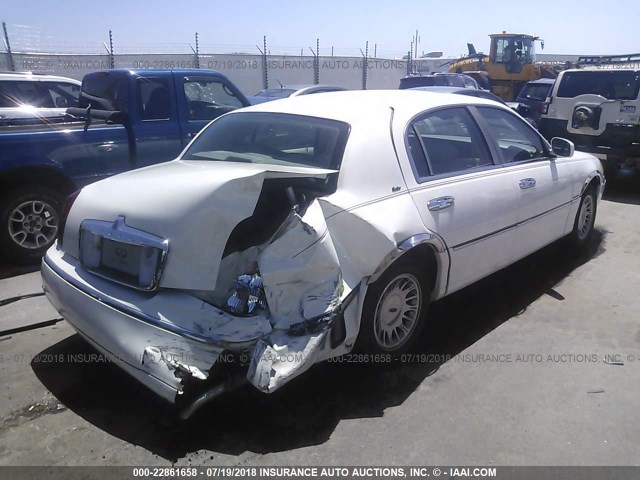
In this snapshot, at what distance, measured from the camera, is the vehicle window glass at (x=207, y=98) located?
6449mm

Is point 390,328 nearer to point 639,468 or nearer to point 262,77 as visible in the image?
point 639,468

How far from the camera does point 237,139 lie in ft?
12.6

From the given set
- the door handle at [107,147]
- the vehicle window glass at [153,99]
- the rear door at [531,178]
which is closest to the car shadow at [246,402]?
the rear door at [531,178]

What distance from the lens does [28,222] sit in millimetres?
5246

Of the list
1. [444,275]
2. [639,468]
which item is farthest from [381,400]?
[639,468]

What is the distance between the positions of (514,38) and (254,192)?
2246 cm

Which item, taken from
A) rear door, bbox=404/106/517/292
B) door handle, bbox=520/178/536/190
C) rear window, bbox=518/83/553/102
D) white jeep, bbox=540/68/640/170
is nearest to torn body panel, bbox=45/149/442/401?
rear door, bbox=404/106/517/292

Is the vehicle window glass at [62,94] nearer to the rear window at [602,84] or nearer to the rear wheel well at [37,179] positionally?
the rear wheel well at [37,179]

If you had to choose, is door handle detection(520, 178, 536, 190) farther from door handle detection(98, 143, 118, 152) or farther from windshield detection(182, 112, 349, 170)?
door handle detection(98, 143, 118, 152)

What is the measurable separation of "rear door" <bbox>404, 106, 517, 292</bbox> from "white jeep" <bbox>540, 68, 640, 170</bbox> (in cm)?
574

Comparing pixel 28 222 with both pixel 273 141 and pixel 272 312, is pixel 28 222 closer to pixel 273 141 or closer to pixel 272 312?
pixel 273 141

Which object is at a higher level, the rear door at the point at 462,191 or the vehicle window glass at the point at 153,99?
the vehicle window glass at the point at 153,99

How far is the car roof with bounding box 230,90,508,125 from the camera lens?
11.5 feet

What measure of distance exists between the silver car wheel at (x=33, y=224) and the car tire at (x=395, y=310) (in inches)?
144
